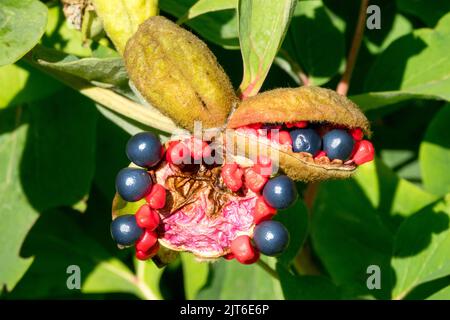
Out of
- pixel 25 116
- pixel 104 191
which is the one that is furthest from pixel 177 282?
pixel 25 116

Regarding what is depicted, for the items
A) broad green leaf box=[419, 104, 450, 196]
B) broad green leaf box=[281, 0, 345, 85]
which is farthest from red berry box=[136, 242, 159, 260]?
broad green leaf box=[419, 104, 450, 196]

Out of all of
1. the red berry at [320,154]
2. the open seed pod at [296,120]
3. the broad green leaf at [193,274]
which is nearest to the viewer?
the open seed pod at [296,120]

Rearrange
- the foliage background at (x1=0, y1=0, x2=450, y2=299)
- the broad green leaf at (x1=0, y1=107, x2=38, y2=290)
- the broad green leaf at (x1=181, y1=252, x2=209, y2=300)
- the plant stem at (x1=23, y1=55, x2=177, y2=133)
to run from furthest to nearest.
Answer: the broad green leaf at (x1=181, y1=252, x2=209, y2=300), the broad green leaf at (x1=0, y1=107, x2=38, y2=290), the foliage background at (x1=0, y1=0, x2=450, y2=299), the plant stem at (x1=23, y1=55, x2=177, y2=133)

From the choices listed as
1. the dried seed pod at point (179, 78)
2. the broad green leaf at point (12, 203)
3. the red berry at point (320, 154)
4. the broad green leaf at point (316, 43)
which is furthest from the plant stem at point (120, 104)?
the broad green leaf at point (316, 43)

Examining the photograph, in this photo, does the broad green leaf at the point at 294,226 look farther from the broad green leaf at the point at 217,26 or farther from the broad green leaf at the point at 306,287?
the broad green leaf at the point at 217,26

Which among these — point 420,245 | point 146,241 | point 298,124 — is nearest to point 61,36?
point 146,241

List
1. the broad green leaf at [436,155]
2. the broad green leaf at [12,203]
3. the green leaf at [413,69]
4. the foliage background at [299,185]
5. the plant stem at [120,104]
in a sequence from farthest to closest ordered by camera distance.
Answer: the broad green leaf at [436,155]
the broad green leaf at [12,203]
the foliage background at [299,185]
the green leaf at [413,69]
the plant stem at [120,104]

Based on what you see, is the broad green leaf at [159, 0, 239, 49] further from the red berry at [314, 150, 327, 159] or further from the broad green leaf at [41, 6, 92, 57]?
the red berry at [314, 150, 327, 159]
